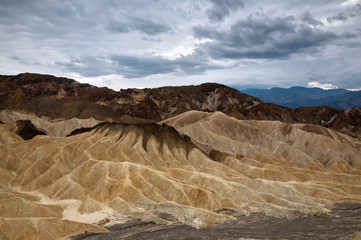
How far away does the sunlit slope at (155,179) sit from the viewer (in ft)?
216

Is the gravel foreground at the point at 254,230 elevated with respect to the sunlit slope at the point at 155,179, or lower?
lower

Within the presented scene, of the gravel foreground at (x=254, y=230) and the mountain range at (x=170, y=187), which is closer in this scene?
the gravel foreground at (x=254, y=230)

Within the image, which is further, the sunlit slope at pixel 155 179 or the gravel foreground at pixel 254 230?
the sunlit slope at pixel 155 179

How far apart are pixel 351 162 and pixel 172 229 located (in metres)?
110

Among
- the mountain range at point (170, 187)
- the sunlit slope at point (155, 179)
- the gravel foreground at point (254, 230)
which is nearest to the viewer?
the gravel foreground at point (254, 230)

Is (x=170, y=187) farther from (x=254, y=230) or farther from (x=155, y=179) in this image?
(x=254, y=230)

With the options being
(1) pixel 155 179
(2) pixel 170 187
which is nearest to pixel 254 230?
(2) pixel 170 187

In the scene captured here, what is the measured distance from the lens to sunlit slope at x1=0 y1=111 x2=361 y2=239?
65.8 meters

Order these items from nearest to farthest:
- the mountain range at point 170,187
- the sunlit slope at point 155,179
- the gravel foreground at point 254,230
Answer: the gravel foreground at point 254,230 → the mountain range at point 170,187 → the sunlit slope at point 155,179

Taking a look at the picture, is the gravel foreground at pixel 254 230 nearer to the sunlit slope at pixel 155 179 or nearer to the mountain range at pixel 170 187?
the mountain range at pixel 170 187

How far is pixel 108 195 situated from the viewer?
255 feet

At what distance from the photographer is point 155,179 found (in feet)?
278

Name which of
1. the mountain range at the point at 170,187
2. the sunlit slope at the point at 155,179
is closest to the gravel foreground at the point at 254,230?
the mountain range at the point at 170,187

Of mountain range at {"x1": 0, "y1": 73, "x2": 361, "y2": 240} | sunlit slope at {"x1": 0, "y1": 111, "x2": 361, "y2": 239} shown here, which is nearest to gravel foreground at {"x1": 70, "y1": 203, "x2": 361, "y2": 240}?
mountain range at {"x1": 0, "y1": 73, "x2": 361, "y2": 240}
